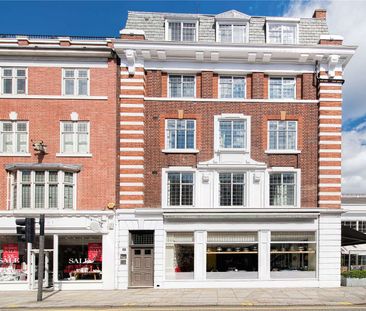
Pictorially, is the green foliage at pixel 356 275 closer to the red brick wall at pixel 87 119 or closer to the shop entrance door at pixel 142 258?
the shop entrance door at pixel 142 258

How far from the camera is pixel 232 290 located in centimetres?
1853

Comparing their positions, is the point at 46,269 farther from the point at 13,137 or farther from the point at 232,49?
the point at 232,49

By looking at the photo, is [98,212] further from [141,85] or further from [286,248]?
[286,248]

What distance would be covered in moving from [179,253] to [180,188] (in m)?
3.25

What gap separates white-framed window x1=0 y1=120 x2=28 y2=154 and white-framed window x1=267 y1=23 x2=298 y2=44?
44.8 feet

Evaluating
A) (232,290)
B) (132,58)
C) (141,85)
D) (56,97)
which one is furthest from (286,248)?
(56,97)

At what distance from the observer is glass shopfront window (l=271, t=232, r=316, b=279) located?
1994cm

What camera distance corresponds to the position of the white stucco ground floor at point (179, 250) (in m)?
19.5

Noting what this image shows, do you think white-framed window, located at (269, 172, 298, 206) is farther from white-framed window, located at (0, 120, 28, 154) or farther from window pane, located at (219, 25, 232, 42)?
white-framed window, located at (0, 120, 28, 154)

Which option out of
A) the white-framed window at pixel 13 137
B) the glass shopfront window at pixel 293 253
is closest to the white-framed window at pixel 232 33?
the glass shopfront window at pixel 293 253

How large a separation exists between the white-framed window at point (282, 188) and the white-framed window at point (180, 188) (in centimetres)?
411

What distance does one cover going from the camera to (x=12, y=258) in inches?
778

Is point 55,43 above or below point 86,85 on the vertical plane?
above

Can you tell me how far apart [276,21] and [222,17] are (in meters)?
2.96
